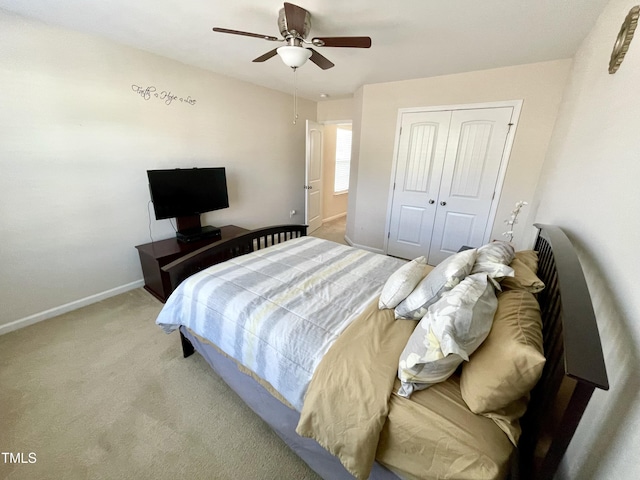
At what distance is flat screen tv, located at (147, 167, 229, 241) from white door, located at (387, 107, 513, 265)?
247 centimetres

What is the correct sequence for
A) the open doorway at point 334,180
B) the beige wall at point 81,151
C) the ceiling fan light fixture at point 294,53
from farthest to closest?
the open doorway at point 334,180, the beige wall at point 81,151, the ceiling fan light fixture at point 294,53

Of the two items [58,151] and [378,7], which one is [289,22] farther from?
[58,151]

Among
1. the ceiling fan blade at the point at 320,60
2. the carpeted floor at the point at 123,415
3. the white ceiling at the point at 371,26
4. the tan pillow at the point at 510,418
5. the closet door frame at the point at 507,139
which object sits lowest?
the carpeted floor at the point at 123,415

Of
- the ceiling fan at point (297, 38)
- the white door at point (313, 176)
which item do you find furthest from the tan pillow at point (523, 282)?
the white door at point (313, 176)

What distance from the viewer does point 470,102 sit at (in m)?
3.02

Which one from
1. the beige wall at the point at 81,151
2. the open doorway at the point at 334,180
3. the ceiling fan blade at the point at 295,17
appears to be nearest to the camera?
the ceiling fan blade at the point at 295,17

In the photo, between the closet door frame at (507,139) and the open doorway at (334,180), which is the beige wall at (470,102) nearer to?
the closet door frame at (507,139)

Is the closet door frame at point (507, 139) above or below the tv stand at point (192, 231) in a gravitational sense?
above

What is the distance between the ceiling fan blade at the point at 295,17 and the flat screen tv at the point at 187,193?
75.1 inches

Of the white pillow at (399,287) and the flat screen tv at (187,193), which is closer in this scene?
the white pillow at (399,287)

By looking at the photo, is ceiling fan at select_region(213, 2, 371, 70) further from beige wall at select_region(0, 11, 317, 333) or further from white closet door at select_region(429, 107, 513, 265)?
white closet door at select_region(429, 107, 513, 265)

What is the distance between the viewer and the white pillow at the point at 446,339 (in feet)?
2.83

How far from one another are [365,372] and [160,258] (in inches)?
92.5

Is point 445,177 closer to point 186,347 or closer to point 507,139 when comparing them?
point 507,139
